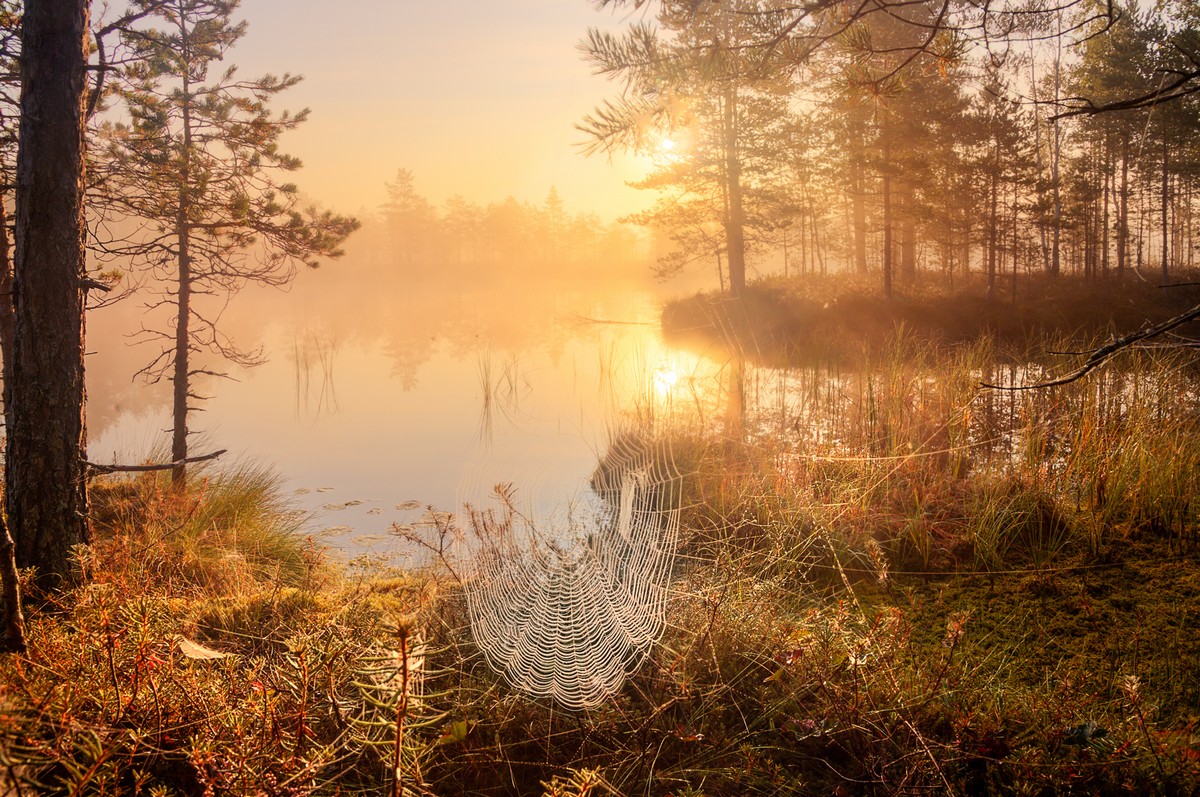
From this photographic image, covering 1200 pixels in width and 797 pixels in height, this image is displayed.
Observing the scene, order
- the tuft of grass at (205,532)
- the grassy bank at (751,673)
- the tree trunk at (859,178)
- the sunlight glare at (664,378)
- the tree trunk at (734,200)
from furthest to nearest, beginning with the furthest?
the tree trunk at (734,200) < the tree trunk at (859,178) < the sunlight glare at (664,378) < the tuft of grass at (205,532) < the grassy bank at (751,673)

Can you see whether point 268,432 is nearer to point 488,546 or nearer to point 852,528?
point 488,546

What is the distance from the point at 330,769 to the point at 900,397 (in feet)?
19.4

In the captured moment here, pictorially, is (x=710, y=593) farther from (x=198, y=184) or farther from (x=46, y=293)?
(x=198, y=184)

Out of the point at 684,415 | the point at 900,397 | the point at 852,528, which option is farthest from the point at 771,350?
the point at 852,528

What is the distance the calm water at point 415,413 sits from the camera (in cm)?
747

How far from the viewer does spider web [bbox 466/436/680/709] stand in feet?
8.92

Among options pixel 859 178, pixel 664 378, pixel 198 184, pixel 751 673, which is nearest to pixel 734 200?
pixel 859 178

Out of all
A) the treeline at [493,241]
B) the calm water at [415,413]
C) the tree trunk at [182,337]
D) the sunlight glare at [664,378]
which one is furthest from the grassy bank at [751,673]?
the treeline at [493,241]

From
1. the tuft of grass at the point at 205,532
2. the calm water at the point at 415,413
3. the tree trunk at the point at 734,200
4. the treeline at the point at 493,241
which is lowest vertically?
the tuft of grass at the point at 205,532

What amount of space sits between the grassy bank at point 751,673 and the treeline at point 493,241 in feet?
240

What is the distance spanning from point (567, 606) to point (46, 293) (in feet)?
10.0

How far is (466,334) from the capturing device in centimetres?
2441

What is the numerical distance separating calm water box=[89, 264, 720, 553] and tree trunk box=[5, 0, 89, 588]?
8.49 feet

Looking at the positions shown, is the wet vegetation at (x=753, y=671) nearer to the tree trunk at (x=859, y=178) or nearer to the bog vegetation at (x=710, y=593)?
the bog vegetation at (x=710, y=593)
